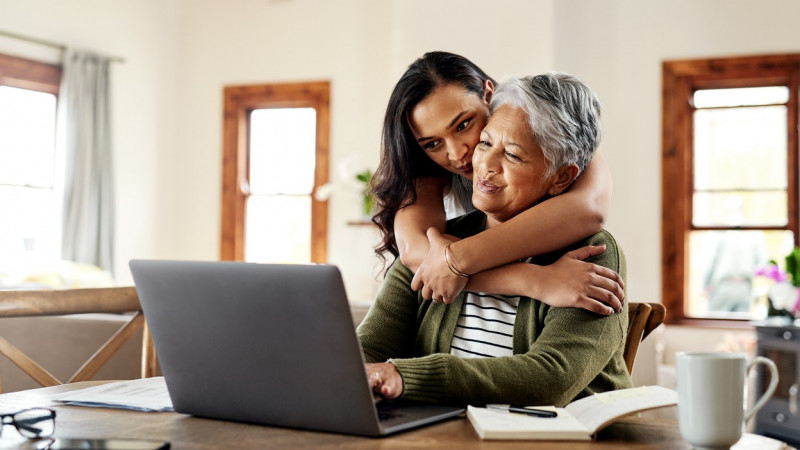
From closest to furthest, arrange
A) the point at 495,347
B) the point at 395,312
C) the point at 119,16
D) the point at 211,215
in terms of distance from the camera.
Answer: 1. the point at 495,347
2. the point at 395,312
3. the point at 119,16
4. the point at 211,215

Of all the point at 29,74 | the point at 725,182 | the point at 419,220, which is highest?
the point at 29,74

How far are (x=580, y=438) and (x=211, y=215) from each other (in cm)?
597

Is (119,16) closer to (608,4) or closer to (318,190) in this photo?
(318,190)

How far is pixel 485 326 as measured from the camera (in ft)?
5.26

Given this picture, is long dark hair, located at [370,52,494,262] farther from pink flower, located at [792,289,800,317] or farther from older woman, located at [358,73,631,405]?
pink flower, located at [792,289,800,317]

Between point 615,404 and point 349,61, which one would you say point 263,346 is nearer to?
point 615,404

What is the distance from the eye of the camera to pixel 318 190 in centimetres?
643

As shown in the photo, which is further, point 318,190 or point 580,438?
point 318,190

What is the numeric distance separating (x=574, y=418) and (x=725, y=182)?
493 centimetres

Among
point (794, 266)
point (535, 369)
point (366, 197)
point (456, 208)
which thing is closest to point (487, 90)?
point (456, 208)

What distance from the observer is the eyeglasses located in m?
1.08

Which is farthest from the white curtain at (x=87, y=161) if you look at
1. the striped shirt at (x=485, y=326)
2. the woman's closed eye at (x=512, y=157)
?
the woman's closed eye at (x=512, y=157)

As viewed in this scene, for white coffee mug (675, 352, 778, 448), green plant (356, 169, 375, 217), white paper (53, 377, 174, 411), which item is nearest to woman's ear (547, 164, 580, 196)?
white coffee mug (675, 352, 778, 448)

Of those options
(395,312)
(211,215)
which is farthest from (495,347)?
(211,215)
